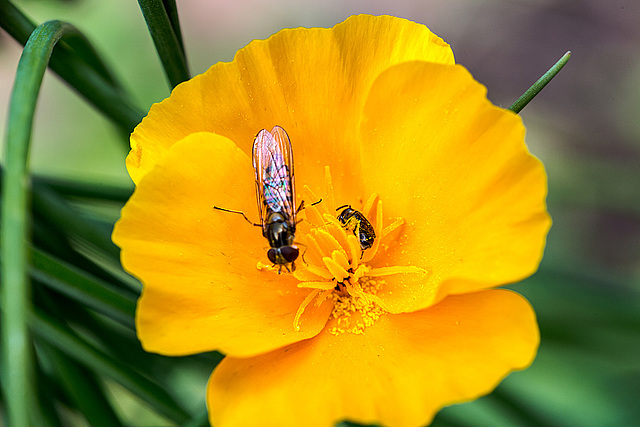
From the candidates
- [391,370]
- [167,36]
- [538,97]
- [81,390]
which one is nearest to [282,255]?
[391,370]

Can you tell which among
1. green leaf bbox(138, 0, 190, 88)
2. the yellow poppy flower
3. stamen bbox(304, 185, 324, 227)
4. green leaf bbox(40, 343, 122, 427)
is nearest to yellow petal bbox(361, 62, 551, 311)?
the yellow poppy flower

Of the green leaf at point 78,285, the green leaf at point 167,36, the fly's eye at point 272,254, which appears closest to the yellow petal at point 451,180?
the fly's eye at point 272,254

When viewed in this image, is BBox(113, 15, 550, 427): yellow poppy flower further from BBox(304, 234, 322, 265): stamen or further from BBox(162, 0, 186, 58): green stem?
BBox(162, 0, 186, 58): green stem

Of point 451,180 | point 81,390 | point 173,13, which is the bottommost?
point 81,390

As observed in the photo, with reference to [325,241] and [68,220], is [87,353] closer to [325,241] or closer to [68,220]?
[68,220]

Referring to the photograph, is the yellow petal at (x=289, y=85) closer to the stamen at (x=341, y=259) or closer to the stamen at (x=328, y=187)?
the stamen at (x=328, y=187)

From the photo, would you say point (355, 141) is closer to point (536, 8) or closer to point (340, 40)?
point (340, 40)
